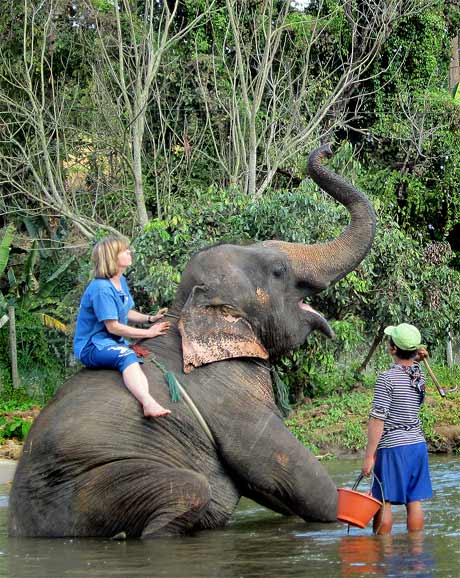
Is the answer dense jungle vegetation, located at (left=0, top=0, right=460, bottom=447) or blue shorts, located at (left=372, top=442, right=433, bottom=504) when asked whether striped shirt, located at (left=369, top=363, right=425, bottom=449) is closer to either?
blue shorts, located at (left=372, top=442, right=433, bottom=504)

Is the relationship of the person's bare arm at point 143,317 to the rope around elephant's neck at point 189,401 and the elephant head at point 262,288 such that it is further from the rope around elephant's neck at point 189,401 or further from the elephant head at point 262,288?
the rope around elephant's neck at point 189,401

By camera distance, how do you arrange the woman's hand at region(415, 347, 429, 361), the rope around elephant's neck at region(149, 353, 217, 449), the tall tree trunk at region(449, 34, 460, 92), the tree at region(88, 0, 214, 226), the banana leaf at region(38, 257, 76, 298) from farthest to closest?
the tall tree trunk at region(449, 34, 460, 92) → the banana leaf at region(38, 257, 76, 298) → the tree at region(88, 0, 214, 226) → the woman's hand at region(415, 347, 429, 361) → the rope around elephant's neck at region(149, 353, 217, 449)

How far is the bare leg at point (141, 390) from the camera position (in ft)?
23.0

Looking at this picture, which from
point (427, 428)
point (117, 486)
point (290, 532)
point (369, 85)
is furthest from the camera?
point (369, 85)

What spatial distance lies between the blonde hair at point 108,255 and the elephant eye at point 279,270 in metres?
1.10

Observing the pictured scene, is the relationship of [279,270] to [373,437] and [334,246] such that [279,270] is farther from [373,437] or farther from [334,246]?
[373,437]

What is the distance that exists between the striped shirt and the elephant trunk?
0.91 m

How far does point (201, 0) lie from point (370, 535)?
49.2 feet

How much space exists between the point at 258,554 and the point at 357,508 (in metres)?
0.85

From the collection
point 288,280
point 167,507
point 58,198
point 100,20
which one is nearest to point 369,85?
point 100,20

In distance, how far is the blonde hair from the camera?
7.19 metres

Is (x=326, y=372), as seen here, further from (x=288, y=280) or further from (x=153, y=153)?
(x=288, y=280)

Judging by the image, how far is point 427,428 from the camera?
13156 millimetres

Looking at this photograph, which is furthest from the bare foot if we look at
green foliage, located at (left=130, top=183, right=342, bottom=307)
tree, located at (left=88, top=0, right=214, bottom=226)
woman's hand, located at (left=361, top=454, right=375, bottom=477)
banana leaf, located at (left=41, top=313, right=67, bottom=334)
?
banana leaf, located at (left=41, top=313, right=67, bottom=334)
